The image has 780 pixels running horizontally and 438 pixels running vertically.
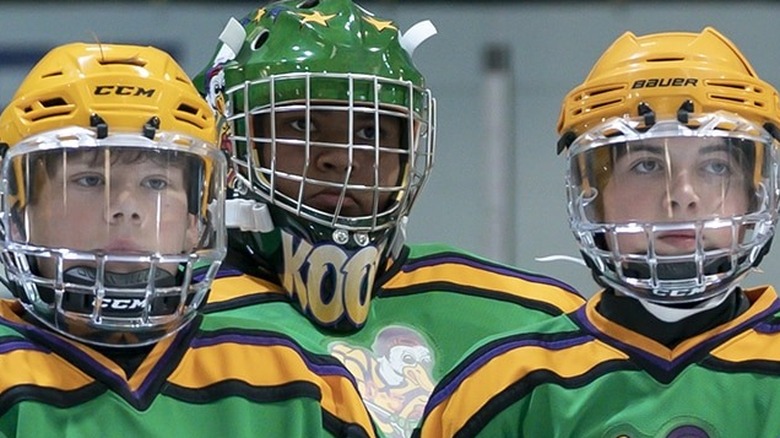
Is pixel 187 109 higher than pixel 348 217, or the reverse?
pixel 187 109

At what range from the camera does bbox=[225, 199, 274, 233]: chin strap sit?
209cm

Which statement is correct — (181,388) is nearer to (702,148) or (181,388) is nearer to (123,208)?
(123,208)

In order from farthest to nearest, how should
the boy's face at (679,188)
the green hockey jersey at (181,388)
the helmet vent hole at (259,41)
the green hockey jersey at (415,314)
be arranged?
the helmet vent hole at (259,41)
the green hockey jersey at (415,314)
the boy's face at (679,188)
the green hockey jersey at (181,388)

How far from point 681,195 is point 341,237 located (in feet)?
1.84

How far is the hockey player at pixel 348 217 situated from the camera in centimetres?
205

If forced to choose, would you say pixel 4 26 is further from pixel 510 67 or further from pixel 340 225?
pixel 340 225

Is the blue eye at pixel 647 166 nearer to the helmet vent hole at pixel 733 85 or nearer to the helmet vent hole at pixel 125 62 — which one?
the helmet vent hole at pixel 733 85

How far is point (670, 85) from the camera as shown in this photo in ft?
5.46

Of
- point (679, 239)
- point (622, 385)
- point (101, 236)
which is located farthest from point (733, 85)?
point (101, 236)

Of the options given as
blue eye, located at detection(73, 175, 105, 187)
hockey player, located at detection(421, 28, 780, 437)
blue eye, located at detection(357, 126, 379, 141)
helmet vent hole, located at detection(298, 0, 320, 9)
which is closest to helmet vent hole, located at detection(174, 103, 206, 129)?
blue eye, located at detection(73, 175, 105, 187)

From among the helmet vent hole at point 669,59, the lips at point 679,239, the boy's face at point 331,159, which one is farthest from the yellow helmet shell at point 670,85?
the boy's face at point 331,159

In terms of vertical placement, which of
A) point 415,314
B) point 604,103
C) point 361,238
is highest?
point 604,103

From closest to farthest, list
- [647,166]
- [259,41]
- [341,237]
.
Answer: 1. [647,166]
2. [341,237]
3. [259,41]

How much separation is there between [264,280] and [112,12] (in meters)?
1.87
